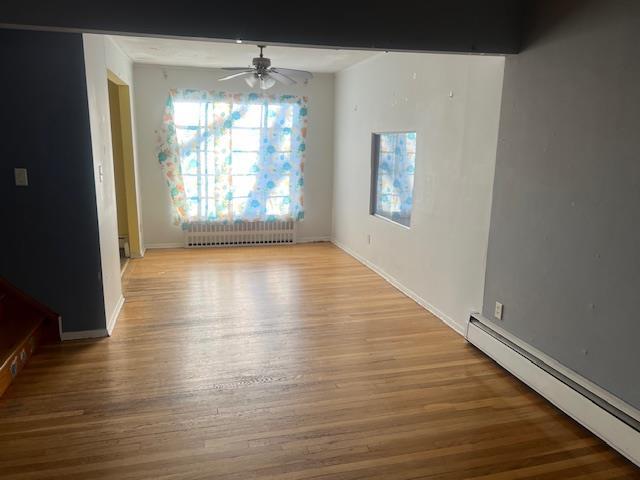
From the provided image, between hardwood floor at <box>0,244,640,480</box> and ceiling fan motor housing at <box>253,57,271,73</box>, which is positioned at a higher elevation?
ceiling fan motor housing at <box>253,57,271,73</box>

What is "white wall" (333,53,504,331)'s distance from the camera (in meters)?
3.40

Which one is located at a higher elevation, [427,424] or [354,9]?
[354,9]

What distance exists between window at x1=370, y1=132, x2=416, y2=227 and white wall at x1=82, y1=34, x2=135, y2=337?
2.73m

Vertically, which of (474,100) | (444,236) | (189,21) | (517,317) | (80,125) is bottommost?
(517,317)

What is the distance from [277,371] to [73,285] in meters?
1.65

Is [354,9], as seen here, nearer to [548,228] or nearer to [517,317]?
[548,228]

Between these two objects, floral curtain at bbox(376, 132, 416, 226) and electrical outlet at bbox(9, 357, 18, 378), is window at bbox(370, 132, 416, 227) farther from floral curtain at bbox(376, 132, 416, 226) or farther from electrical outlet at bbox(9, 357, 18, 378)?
electrical outlet at bbox(9, 357, 18, 378)

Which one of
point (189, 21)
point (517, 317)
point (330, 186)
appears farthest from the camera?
point (330, 186)

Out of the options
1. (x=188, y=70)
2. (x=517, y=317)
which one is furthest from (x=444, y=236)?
(x=188, y=70)

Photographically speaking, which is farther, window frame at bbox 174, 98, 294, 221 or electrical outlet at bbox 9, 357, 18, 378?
window frame at bbox 174, 98, 294, 221

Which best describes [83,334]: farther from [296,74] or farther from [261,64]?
[296,74]

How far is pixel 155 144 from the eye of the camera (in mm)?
6227

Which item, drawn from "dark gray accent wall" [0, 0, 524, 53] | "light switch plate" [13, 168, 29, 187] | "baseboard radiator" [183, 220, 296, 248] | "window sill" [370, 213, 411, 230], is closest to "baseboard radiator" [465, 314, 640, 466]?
"window sill" [370, 213, 411, 230]

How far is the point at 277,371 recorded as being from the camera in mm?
3061
